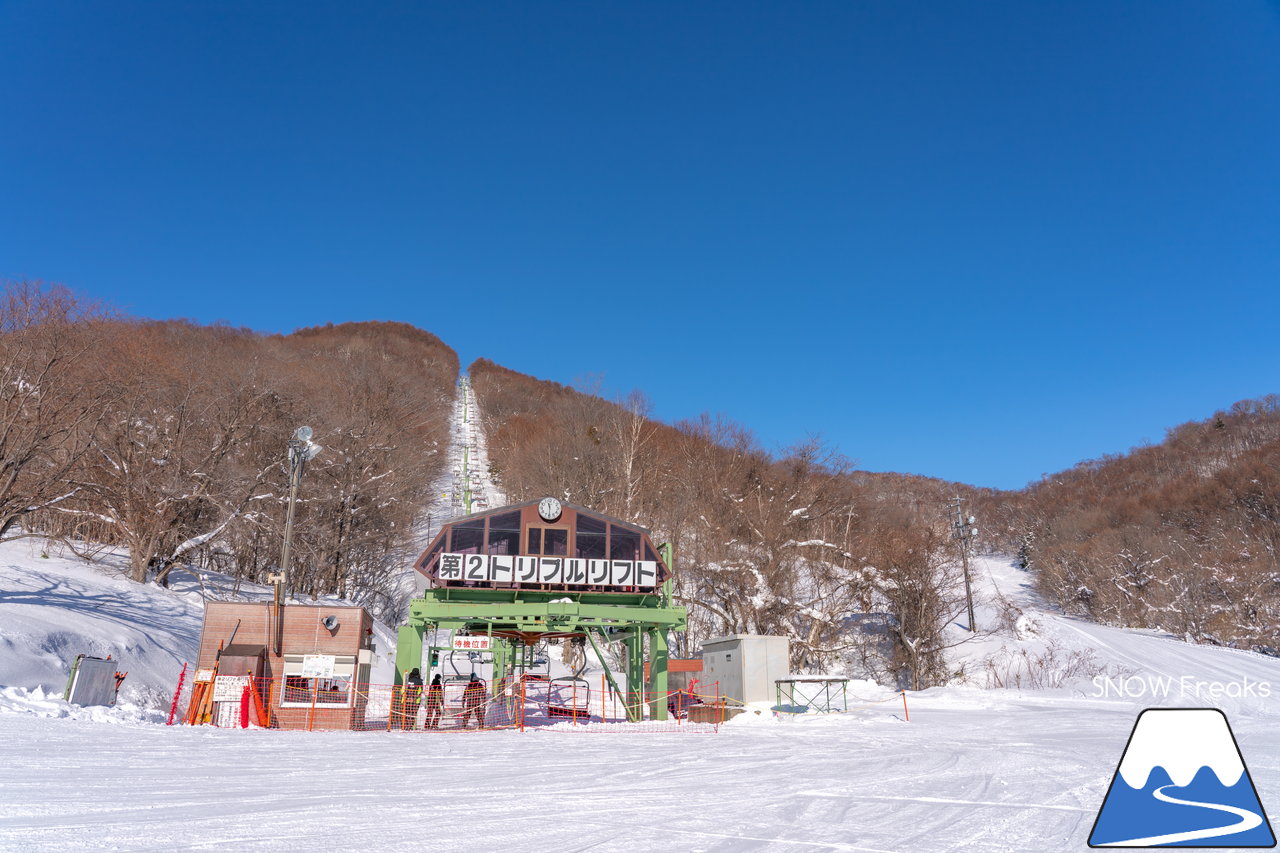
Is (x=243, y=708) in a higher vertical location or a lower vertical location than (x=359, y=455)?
lower

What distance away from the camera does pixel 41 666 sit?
50.8 feet

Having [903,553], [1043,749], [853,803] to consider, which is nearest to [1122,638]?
[903,553]

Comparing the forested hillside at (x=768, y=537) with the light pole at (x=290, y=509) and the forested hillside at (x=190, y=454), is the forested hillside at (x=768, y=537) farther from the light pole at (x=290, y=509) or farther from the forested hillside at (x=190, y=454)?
the light pole at (x=290, y=509)

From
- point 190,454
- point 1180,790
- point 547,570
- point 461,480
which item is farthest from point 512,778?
point 461,480

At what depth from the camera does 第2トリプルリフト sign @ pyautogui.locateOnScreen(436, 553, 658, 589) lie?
22.6 m

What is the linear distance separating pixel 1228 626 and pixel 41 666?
5973 centimetres

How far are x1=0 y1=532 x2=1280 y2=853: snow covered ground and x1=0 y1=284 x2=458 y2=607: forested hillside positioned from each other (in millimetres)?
4445

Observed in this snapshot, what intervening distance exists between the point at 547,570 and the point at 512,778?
45.5 feet

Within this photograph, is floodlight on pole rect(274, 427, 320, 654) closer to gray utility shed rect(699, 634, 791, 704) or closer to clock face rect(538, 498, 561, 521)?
clock face rect(538, 498, 561, 521)

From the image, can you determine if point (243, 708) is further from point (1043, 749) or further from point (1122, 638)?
point (1122, 638)

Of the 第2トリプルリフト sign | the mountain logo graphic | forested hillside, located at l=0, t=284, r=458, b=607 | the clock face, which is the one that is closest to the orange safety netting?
the 第2トリプルリフト sign

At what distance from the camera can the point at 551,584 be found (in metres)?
23.2

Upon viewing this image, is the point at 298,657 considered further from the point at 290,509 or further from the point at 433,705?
the point at 290,509

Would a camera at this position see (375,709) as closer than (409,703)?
No
